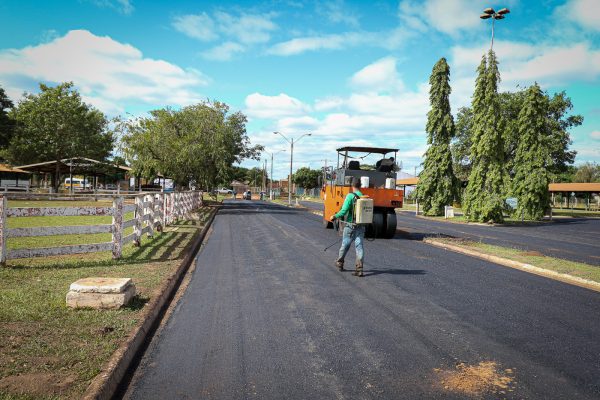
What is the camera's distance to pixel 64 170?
53.3 meters

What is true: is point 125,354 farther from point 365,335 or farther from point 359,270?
point 359,270

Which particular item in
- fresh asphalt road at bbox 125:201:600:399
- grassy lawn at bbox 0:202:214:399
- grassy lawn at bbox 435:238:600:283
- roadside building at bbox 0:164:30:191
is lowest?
fresh asphalt road at bbox 125:201:600:399

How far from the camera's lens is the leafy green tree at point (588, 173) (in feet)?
337

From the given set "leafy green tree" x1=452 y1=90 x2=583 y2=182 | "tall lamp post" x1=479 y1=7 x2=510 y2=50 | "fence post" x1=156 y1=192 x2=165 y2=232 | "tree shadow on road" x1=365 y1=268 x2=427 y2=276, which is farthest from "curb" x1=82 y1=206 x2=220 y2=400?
"leafy green tree" x1=452 y1=90 x2=583 y2=182

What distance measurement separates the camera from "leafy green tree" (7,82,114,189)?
50750 millimetres

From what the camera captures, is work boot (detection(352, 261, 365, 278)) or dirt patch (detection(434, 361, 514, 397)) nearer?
dirt patch (detection(434, 361, 514, 397))

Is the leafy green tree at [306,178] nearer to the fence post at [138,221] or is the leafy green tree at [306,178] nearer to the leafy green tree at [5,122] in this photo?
the leafy green tree at [5,122]

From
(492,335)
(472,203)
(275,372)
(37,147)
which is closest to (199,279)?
(275,372)

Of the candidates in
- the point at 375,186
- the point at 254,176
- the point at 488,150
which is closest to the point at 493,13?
the point at 488,150

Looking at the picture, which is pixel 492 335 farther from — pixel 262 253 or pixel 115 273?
pixel 262 253

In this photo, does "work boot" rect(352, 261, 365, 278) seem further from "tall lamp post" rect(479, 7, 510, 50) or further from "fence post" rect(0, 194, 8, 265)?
"tall lamp post" rect(479, 7, 510, 50)

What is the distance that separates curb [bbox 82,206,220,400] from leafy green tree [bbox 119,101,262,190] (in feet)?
83.0

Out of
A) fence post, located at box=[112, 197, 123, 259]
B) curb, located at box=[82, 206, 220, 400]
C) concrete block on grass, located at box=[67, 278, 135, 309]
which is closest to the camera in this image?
curb, located at box=[82, 206, 220, 400]

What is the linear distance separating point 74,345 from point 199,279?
4.04m
